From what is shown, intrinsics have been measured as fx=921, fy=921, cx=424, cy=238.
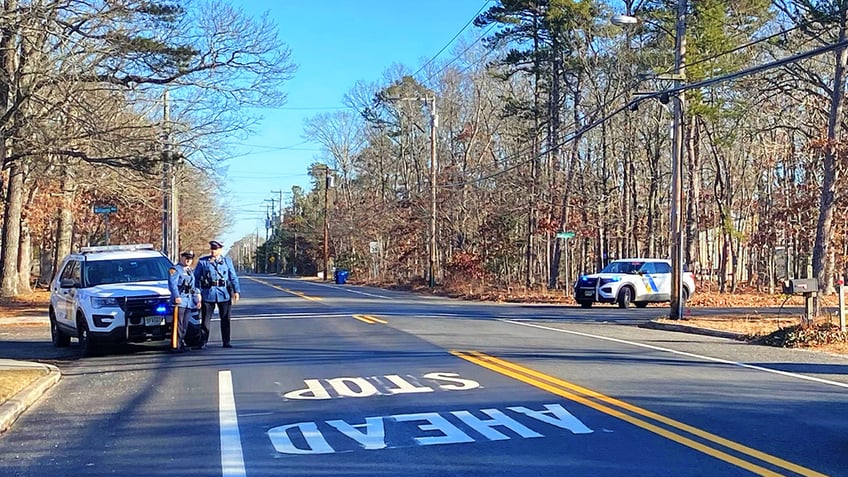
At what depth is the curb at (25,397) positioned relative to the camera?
987 cm

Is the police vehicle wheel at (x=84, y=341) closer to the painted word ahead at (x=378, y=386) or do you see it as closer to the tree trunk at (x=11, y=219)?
the painted word ahead at (x=378, y=386)

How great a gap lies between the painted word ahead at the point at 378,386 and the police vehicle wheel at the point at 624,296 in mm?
20100

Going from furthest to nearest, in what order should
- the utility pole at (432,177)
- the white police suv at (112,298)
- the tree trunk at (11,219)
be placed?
1. the utility pole at (432,177)
2. the tree trunk at (11,219)
3. the white police suv at (112,298)

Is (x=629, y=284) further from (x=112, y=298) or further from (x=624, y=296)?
(x=112, y=298)

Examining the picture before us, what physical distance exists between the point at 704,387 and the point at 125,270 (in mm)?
10807

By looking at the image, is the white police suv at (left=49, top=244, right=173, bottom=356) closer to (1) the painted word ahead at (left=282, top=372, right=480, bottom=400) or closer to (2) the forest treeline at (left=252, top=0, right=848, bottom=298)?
(1) the painted word ahead at (left=282, top=372, right=480, bottom=400)

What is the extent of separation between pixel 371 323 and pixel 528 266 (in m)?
22.4

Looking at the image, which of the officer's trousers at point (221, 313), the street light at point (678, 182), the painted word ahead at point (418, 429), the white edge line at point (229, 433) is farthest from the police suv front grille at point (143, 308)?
the street light at point (678, 182)

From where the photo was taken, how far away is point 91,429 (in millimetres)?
9414

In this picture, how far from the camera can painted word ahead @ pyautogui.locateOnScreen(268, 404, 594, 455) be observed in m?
8.16

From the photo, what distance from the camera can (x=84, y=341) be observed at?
15961mm

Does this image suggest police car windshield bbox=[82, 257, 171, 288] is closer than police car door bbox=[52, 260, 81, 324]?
No

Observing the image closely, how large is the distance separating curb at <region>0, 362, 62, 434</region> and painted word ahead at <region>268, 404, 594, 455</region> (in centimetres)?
313

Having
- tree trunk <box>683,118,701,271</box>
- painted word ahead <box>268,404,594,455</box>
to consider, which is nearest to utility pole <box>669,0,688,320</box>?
painted word ahead <box>268,404,594,455</box>
